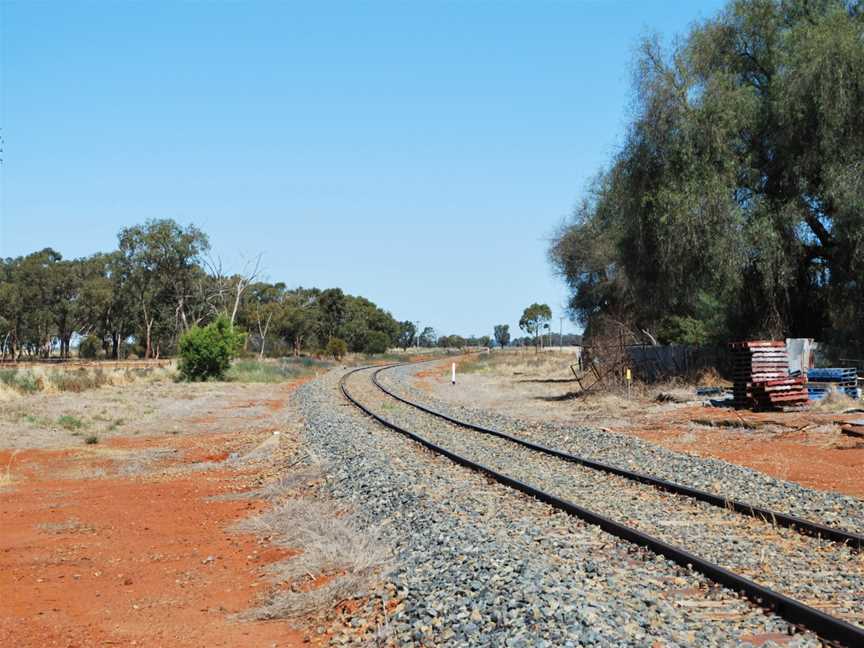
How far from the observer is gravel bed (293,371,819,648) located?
6047 millimetres

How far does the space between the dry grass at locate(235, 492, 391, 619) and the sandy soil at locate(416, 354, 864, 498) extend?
733 centimetres

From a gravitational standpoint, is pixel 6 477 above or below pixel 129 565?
above

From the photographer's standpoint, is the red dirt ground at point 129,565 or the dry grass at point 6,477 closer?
the red dirt ground at point 129,565

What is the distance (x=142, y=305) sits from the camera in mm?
93438

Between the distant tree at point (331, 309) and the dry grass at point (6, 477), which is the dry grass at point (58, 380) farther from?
the distant tree at point (331, 309)

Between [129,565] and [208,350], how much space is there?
38836mm

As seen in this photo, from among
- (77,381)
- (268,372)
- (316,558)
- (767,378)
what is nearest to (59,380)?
(77,381)

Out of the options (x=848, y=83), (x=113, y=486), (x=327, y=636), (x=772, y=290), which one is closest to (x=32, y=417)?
(x=113, y=486)

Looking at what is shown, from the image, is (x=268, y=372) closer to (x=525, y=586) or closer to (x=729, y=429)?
(x=729, y=429)

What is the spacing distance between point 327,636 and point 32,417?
20.4 meters

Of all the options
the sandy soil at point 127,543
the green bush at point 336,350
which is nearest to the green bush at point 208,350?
the sandy soil at point 127,543

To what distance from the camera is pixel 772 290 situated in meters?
31.4

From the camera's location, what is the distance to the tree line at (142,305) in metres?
88.4

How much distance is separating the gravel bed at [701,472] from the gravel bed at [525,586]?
278 centimetres
